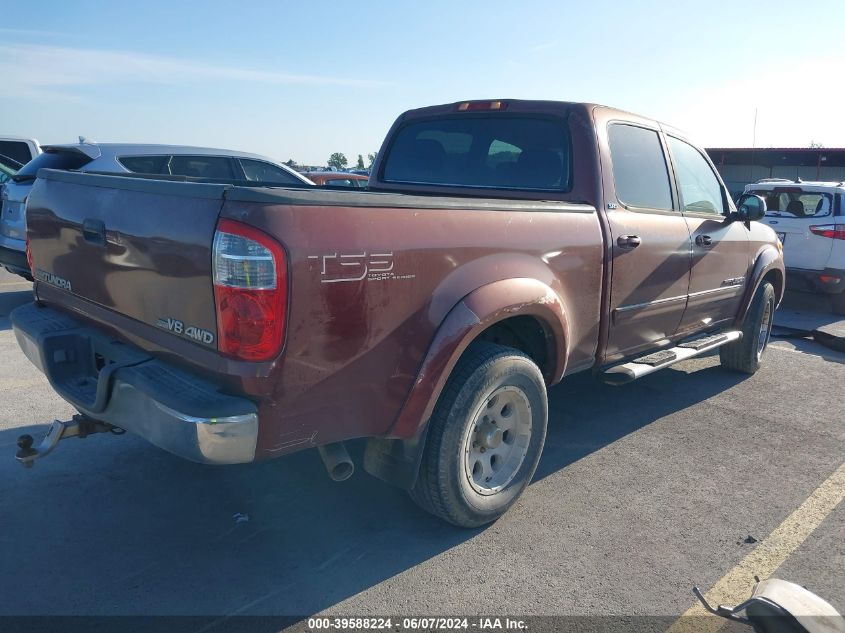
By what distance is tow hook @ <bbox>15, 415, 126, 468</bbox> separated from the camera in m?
3.07

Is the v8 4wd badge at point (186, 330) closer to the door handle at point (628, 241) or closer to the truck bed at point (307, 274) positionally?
the truck bed at point (307, 274)

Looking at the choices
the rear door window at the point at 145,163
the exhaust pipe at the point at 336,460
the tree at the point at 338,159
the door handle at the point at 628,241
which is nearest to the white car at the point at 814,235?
the door handle at the point at 628,241

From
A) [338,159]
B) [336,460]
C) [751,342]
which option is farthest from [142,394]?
[338,159]

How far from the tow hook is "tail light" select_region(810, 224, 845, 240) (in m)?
8.58

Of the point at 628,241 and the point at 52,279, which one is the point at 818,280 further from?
the point at 52,279

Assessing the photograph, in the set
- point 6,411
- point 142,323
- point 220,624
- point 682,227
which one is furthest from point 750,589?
point 6,411

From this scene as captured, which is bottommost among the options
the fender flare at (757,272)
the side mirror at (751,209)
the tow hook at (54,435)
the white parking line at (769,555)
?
the white parking line at (769,555)

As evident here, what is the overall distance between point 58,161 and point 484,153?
5074mm

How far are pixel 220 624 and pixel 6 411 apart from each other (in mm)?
2904

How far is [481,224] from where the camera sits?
10.1 ft

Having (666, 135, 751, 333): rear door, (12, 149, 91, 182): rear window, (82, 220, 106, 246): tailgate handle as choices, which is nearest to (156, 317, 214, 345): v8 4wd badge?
(82, 220, 106, 246): tailgate handle

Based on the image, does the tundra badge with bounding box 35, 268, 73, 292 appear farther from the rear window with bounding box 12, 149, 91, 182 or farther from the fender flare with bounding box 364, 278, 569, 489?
the rear window with bounding box 12, 149, 91, 182

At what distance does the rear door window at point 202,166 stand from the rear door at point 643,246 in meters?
4.92

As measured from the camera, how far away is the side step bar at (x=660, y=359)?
13.5ft
